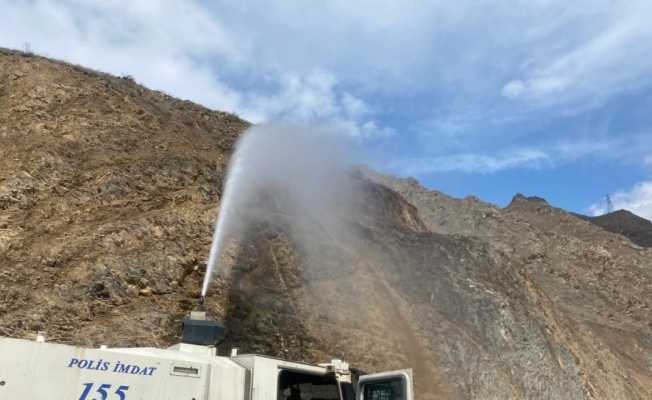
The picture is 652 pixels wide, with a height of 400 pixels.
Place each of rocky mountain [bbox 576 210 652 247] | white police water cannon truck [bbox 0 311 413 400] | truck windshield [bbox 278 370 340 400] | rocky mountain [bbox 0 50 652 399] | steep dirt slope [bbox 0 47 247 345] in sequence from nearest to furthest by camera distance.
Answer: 1. white police water cannon truck [bbox 0 311 413 400]
2. truck windshield [bbox 278 370 340 400]
3. steep dirt slope [bbox 0 47 247 345]
4. rocky mountain [bbox 0 50 652 399]
5. rocky mountain [bbox 576 210 652 247]

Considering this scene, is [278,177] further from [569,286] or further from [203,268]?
[569,286]

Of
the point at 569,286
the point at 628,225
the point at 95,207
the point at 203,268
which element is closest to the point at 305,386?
the point at 203,268

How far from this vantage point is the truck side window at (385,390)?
588cm

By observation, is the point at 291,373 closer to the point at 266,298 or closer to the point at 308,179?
the point at 266,298

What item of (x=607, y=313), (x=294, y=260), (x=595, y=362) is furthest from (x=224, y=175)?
(x=607, y=313)

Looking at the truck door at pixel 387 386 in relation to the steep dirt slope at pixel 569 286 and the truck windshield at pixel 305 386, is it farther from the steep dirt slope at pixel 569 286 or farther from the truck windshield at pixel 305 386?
the steep dirt slope at pixel 569 286

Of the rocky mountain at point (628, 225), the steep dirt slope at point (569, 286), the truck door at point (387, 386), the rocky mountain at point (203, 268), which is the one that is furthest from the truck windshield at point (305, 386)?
the rocky mountain at point (628, 225)

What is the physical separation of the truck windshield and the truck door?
335 mm

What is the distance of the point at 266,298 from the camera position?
606 inches

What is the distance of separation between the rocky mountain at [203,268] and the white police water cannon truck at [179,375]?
21.7ft

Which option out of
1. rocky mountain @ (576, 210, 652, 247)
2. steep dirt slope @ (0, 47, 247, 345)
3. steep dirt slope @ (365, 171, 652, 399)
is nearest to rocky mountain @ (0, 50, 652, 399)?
steep dirt slope @ (0, 47, 247, 345)

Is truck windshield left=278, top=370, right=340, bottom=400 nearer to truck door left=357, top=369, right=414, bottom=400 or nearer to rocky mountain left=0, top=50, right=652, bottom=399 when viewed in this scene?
truck door left=357, top=369, right=414, bottom=400

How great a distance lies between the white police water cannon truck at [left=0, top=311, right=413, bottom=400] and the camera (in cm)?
516

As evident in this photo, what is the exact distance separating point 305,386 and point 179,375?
1414 millimetres
